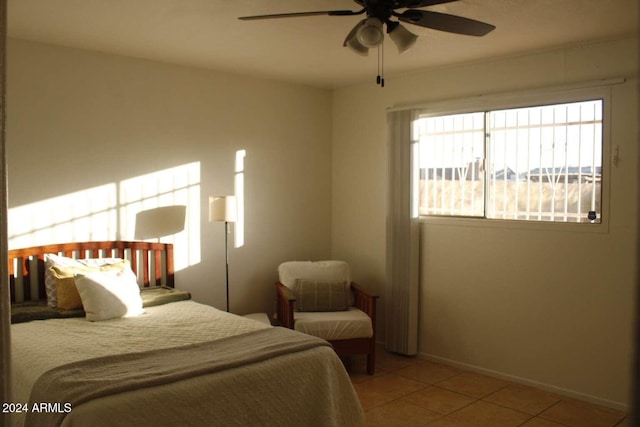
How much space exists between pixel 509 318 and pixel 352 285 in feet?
4.65

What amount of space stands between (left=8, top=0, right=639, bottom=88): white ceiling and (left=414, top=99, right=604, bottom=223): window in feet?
1.81

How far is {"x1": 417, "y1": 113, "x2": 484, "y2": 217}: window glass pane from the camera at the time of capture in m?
4.80

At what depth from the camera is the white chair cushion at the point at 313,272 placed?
4.98 metres

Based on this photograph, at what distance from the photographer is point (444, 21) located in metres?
2.71

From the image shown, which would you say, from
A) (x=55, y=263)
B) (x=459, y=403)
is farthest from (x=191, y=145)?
(x=459, y=403)

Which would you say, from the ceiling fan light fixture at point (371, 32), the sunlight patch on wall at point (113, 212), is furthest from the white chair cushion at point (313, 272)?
the ceiling fan light fixture at point (371, 32)

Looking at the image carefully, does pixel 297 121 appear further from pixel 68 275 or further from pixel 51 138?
pixel 68 275

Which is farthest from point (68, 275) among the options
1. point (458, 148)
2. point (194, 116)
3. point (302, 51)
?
point (458, 148)

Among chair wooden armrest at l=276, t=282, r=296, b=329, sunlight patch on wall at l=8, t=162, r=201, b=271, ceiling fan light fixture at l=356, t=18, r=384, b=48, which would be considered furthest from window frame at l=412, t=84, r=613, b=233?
ceiling fan light fixture at l=356, t=18, r=384, b=48

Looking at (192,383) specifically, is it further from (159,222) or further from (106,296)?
(159,222)

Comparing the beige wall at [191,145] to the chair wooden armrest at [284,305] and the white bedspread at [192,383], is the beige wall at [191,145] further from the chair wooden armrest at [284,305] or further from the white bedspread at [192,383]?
the white bedspread at [192,383]

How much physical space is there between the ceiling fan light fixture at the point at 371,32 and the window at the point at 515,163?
2315 mm

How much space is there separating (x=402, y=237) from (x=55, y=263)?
2938mm

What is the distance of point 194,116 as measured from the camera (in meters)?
4.87
